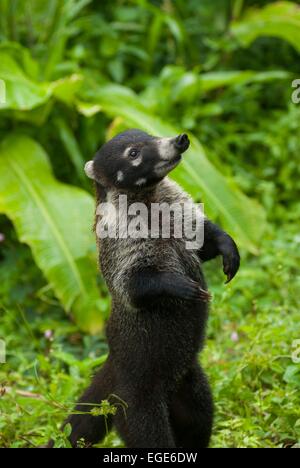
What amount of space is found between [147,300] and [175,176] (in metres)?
2.47

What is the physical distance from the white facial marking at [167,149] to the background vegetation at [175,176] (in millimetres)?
1127

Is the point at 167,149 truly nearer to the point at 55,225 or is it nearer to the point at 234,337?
the point at 234,337

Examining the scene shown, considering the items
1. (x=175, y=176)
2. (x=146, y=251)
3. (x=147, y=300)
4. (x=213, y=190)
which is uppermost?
(x=146, y=251)

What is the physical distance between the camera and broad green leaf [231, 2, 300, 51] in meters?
7.12

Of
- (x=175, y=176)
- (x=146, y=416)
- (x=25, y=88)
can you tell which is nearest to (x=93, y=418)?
(x=146, y=416)

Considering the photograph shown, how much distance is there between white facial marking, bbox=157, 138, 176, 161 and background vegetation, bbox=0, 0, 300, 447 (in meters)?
1.13

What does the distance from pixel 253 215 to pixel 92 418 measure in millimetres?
2595

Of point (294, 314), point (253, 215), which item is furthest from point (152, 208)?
point (253, 215)

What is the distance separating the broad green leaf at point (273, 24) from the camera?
712 cm

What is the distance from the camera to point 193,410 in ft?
13.0

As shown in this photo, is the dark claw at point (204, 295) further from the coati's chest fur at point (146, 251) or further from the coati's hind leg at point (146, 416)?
the coati's hind leg at point (146, 416)

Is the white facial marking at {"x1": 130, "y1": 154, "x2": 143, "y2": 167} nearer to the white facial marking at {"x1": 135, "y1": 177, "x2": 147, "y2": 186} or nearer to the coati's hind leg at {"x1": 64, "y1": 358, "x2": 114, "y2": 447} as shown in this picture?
the white facial marking at {"x1": 135, "y1": 177, "x2": 147, "y2": 186}

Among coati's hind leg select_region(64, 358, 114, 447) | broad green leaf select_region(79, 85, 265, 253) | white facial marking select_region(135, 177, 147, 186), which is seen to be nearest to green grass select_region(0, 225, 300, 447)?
coati's hind leg select_region(64, 358, 114, 447)

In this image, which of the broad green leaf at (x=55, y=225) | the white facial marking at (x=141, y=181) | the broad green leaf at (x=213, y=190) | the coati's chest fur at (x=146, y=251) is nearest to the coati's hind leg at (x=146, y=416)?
the coati's chest fur at (x=146, y=251)
